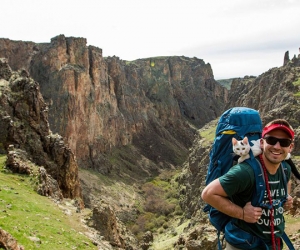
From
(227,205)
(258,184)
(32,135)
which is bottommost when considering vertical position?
(32,135)

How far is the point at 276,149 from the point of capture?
16.8 ft

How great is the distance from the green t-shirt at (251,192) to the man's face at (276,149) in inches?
11.2

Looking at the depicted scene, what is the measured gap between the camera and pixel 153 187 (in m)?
86.3

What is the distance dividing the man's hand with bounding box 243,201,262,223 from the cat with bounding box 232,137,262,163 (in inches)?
29.1

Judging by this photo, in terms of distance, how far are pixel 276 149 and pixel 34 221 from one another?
13195 millimetres

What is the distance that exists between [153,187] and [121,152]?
78.9 feet

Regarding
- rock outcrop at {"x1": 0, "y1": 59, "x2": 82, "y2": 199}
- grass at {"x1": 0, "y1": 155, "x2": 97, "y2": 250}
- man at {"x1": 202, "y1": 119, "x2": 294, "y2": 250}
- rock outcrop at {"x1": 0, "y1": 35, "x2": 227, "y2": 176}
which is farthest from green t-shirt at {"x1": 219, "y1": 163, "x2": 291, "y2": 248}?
rock outcrop at {"x1": 0, "y1": 35, "x2": 227, "y2": 176}

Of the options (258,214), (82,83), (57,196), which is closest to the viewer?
(258,214)

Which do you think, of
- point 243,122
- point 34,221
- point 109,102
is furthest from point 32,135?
point 109,102

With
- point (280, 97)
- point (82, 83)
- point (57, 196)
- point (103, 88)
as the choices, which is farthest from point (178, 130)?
point (57, 196)

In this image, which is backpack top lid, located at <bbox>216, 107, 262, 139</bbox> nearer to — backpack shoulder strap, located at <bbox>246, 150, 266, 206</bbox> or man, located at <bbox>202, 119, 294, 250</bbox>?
man, located at <bbox>202, 119, 294, 250</bbox>

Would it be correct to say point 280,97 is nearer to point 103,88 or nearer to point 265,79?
point 265,79

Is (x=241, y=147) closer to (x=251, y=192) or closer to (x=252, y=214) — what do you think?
(x=251, y=192)

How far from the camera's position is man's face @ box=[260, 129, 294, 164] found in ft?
16.8
